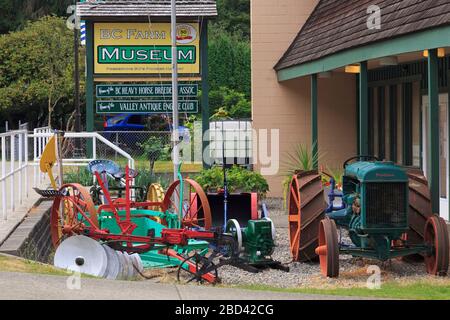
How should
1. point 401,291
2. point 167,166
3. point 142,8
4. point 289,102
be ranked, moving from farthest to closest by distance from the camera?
point 167,166 → point 289,102 → point 142,8 → point 401,291

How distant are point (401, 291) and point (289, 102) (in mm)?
13407

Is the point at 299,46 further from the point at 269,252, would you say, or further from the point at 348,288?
the point at 348,288

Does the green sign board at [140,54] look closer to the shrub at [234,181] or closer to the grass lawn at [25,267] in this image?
the shrub at [234,181]

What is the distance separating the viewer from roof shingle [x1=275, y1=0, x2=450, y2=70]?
43.4 feet

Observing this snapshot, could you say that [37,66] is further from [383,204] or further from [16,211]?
[383,204]

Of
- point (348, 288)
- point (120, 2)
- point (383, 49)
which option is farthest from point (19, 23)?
point (348, 288)

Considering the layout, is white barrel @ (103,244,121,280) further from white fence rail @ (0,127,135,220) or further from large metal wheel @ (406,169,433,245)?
white fence rail @ (0,127,135,220)

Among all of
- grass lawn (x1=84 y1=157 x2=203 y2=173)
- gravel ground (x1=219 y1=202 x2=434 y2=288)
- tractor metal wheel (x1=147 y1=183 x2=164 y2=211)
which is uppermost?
grass lawn (x1=84 y1=157 x2=203 y2=173)

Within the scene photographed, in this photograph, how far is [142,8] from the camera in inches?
870

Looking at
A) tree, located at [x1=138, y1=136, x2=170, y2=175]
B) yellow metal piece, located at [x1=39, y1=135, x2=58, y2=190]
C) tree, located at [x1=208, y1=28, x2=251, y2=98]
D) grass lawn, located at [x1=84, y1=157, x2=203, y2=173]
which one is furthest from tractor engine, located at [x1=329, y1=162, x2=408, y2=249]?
tree, located at [x1=208, y1=28, x2=251, y2=98]

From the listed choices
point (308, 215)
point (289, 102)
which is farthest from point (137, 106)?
point (308, 215)

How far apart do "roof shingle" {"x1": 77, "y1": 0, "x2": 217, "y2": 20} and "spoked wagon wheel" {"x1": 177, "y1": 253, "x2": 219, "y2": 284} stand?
11103 millimetres

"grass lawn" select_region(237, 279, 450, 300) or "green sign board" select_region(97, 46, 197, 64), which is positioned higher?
"green sign board" select_region(97, 46, 197, 64)

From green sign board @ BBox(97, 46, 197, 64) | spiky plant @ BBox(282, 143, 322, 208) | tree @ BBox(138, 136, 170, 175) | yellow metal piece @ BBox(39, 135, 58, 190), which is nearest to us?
yellow metal piece @ BBox(39, 135, 58, 190)
